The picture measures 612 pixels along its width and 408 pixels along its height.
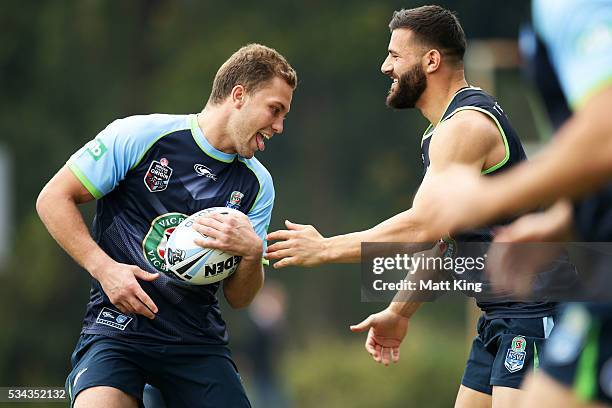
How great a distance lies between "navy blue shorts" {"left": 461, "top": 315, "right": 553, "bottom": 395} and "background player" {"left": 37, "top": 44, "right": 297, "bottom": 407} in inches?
49.1

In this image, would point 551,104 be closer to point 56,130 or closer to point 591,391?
point 591,391

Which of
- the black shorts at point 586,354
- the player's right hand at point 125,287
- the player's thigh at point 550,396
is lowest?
the player's thigh at point 550,396

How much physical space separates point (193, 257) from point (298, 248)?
32.6 inches

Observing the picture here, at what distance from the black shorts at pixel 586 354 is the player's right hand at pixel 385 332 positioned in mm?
2683

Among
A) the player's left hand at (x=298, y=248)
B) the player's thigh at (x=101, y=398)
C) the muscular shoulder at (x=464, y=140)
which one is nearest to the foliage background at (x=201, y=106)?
the player's thigh at (x=101, y=398)

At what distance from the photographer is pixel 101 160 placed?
5.68 meters

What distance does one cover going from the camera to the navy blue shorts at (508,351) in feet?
18.2

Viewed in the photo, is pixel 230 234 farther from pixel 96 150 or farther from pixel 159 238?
pixel 96 150

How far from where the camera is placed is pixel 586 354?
11.1ft

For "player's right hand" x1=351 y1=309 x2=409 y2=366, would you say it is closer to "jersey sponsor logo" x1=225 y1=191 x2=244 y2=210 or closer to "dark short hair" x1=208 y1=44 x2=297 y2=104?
"jersey sponsor logo" x1=225 y1=191 x2=244 y2=210

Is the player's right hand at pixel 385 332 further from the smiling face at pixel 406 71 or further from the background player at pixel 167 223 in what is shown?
the smiling face at pixel 406 71

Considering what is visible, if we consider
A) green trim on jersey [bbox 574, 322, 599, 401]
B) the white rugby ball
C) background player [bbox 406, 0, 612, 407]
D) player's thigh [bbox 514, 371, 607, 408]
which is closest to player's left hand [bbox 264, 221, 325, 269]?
the white rugby ball

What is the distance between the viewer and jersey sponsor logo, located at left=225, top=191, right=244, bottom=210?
5.96 meters

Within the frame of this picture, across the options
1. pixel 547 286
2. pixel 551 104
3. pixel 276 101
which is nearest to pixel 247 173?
pixel 276 101
